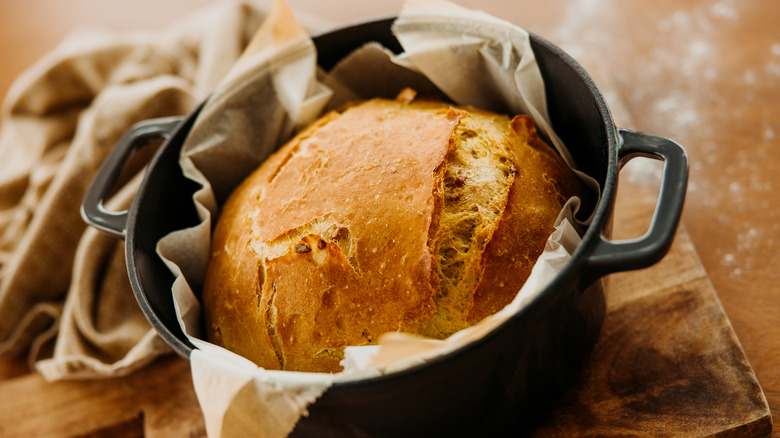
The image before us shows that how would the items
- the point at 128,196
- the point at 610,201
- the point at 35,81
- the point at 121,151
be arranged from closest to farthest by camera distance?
1. the point at 610,201
2. the point at 121,151
3. the point at 128,196
4. the point at 35,81

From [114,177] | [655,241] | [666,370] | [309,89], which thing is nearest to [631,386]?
[666,370]

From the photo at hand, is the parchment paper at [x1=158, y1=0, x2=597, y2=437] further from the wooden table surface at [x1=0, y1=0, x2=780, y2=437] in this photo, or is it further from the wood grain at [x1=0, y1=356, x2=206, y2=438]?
the wooden table surface at [x1=0, y1=0, x2=780, y2=437]

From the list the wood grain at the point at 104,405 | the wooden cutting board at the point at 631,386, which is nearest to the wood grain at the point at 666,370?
the wooden cutting board at the point at 631,386

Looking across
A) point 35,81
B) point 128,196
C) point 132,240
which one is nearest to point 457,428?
point 132,240

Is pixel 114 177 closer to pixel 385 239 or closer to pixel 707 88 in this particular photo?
pixel 385 239


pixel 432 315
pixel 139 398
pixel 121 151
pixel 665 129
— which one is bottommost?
pixel 139 398

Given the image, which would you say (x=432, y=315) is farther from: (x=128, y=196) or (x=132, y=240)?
(x=128, y=196)
